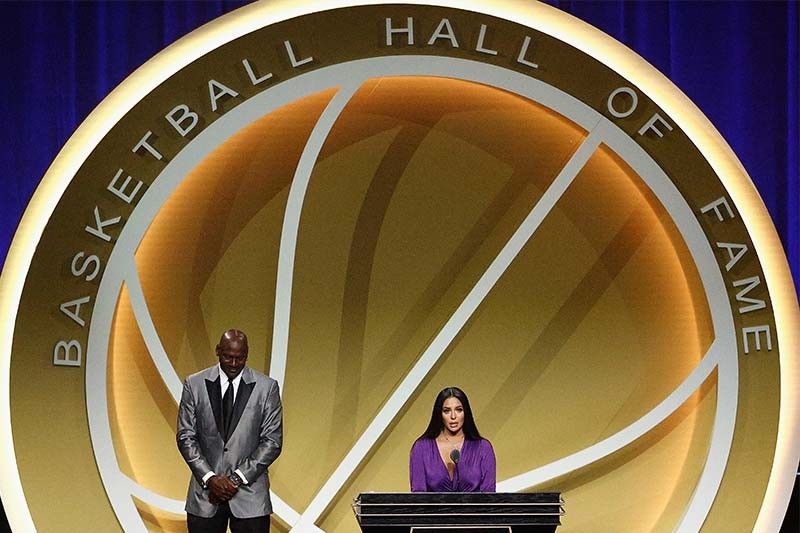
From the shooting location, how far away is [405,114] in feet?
23.8

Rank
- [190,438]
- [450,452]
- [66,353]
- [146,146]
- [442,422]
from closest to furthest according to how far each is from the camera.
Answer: [190,438] → [450,452] → [442,422] → [66,353] → [146,146]

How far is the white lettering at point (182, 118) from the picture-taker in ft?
22.5

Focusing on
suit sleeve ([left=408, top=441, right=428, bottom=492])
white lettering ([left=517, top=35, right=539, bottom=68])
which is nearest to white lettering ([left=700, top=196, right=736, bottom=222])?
white lettering ([left=517, top=35, right=539, bottom=68])

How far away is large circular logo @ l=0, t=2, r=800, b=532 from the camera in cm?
678

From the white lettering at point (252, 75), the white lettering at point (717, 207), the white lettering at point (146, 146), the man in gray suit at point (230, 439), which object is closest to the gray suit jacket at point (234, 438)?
the man in gray suit at point (230, 439)

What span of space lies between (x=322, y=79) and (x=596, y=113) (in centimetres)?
144

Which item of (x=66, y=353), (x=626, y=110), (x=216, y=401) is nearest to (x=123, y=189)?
(x=66, y=353)

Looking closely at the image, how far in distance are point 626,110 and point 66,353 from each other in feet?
10.3

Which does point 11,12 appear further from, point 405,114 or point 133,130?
point 405,114

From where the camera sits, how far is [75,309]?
675 centimetres

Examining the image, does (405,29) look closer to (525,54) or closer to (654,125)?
(525,54)

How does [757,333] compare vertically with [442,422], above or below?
above

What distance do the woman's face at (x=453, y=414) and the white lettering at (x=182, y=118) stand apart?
193 cm

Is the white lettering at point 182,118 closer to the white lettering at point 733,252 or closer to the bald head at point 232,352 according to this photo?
the bald head at point 232,352
